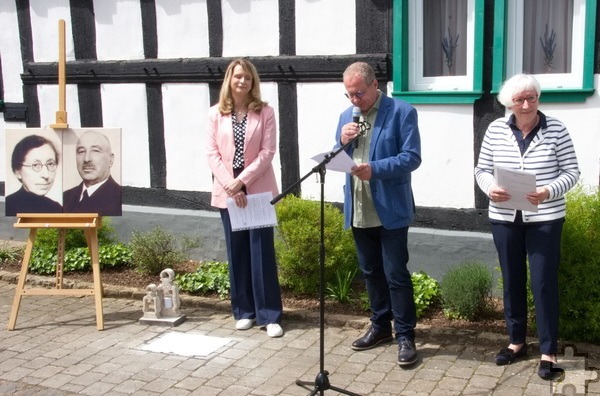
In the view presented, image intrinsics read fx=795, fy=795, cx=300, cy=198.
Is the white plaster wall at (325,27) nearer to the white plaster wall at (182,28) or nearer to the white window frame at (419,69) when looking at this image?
the white window frame at (419,69)

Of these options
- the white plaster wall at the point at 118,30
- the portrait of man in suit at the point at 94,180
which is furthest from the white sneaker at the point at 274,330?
the white plaster wall at the point at 118,30

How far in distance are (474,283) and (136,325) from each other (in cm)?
265

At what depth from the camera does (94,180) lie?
6.34 m

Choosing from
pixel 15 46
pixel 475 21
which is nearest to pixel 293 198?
pixel 475 21

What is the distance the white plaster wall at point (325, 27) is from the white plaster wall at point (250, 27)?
0.29 metres

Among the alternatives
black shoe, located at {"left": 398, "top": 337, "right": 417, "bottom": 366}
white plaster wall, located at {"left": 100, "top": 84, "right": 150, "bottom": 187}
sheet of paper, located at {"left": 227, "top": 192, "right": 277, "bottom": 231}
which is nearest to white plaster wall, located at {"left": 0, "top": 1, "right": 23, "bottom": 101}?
white plaster wall, located at {"left": 100, "top": 84, "right": 150, "bottom": 187}

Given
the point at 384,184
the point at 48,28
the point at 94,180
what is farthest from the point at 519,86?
the point at 48,28

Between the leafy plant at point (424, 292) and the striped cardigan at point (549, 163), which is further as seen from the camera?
the leafy plant at point (424, 292)

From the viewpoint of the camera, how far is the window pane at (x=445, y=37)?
6633 mm

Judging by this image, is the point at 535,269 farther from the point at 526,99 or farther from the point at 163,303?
the point at 163,303

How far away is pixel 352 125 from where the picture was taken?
16.1 ft

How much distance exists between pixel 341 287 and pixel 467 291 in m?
1.08

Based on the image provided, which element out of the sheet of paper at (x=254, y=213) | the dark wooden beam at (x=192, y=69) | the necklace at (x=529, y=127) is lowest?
the sheet of paper at (x=254, y=213)

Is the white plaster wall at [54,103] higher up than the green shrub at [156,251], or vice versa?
the white plaster wall at [54,103]
